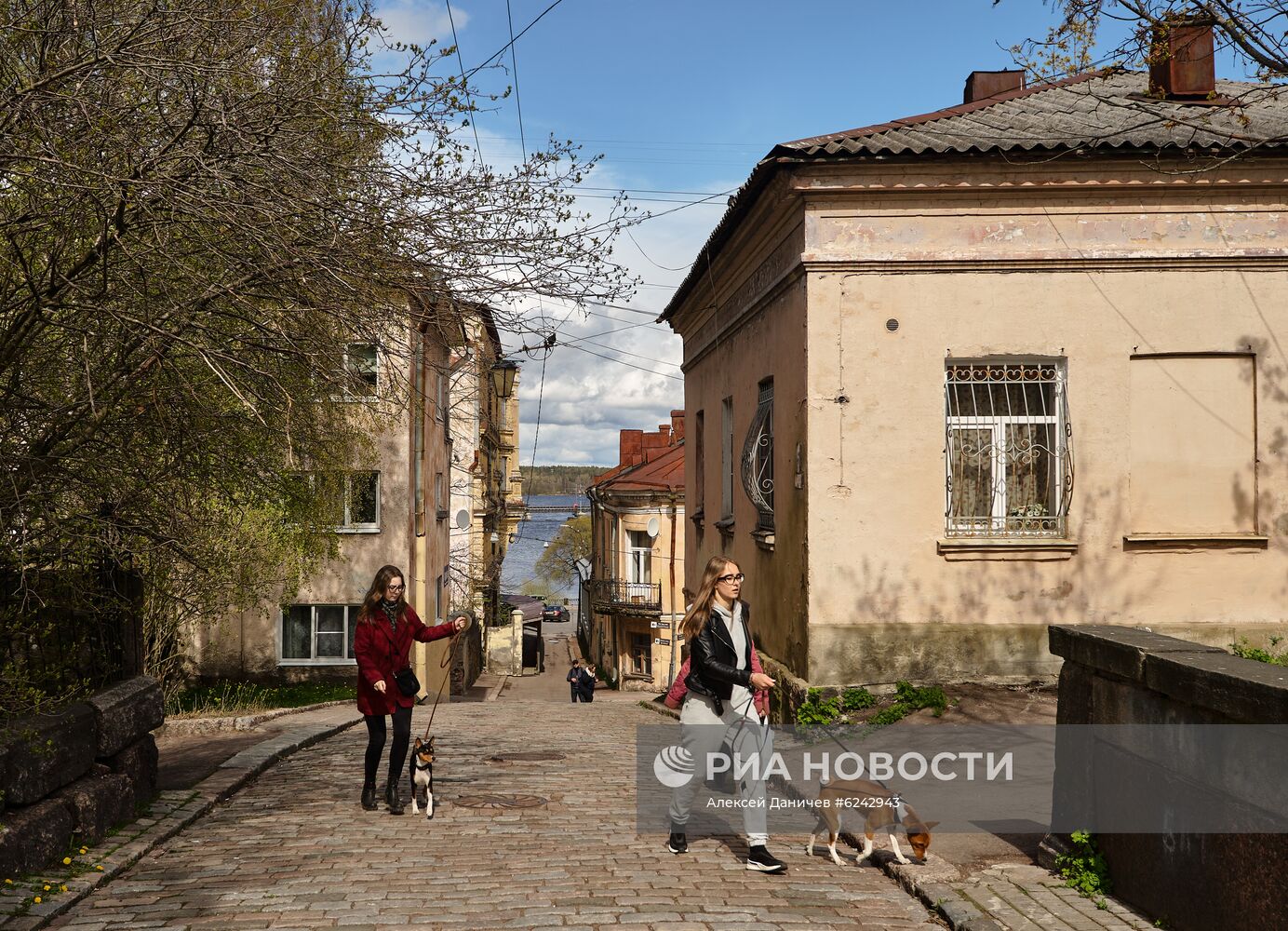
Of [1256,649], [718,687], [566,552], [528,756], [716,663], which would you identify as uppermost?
[566,552]

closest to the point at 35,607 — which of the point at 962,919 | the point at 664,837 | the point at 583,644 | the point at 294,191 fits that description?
the point at 294,191

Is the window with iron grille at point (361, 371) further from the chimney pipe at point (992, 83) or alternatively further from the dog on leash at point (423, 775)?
the chimney pipe at point (992, 83)

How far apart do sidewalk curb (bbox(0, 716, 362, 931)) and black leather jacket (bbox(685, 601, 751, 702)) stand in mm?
3461

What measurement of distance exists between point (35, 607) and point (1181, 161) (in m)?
10.3

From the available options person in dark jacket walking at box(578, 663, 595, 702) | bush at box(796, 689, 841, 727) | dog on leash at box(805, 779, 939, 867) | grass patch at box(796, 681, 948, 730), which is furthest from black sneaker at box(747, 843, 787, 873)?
person in dark jacket walking at box(578, 663, 595, 702)

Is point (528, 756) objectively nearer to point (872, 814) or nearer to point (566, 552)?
point (872, 814)

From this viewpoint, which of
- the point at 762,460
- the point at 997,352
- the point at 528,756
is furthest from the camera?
the point at 762,460

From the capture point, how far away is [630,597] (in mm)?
43031

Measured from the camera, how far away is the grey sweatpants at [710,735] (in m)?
6.82

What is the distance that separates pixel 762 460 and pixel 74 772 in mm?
8770

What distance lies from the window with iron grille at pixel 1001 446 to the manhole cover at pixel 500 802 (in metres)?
5.07

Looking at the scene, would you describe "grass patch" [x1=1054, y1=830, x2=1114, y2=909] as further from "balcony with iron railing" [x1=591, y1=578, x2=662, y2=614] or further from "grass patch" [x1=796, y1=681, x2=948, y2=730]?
"balcony with iron railing" [x1=591, y1=578, x2=662, y2=614]

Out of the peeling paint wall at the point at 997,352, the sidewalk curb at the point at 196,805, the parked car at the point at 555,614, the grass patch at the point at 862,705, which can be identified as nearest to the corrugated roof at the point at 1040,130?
the peeling paint wall at the point at 997,352

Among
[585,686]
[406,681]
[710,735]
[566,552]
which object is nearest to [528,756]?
[406,681]
